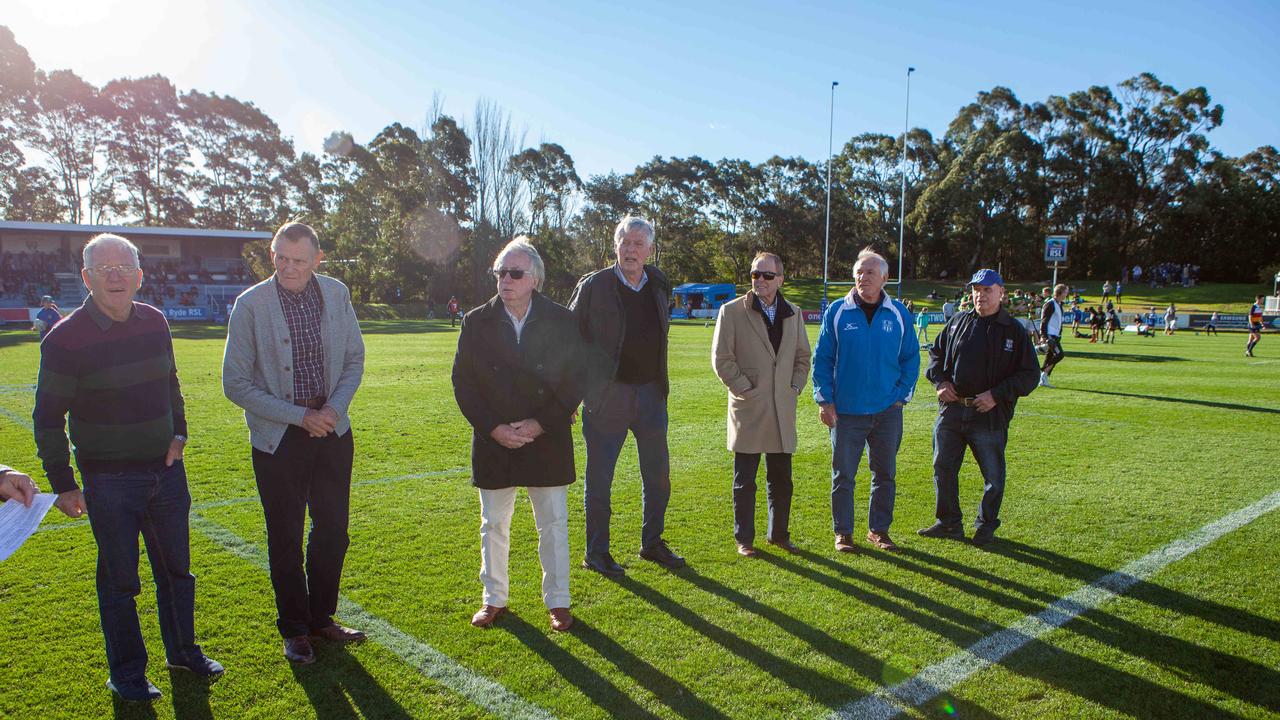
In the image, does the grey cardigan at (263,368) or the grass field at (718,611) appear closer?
the grass field at (718,611)

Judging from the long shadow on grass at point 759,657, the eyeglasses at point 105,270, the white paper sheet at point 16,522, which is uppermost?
the eyeglasses at point 105,270

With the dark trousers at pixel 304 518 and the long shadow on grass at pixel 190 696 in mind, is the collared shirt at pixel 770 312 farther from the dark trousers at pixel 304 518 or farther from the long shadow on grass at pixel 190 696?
the long shadow on grass at pixel 190 696

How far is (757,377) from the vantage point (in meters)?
4.75

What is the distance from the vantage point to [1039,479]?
677cm

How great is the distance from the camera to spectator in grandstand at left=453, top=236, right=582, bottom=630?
361cm

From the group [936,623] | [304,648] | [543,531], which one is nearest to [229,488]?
[304,648]

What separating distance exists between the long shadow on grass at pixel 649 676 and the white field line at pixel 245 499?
342 centimetres

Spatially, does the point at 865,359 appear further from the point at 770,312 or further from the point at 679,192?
the point at 679,192

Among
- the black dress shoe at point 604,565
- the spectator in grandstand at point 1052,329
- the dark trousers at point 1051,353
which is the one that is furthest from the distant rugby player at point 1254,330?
the black dress shoe at point 604,565

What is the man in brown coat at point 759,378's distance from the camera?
4.72 metres

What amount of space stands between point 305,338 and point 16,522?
129 cm

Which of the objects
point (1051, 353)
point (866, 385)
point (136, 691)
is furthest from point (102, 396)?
point (1051, 353)

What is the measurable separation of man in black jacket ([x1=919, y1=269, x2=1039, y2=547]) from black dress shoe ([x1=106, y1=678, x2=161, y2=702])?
4546 mm

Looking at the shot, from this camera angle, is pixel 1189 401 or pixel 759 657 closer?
pixel 759 657
